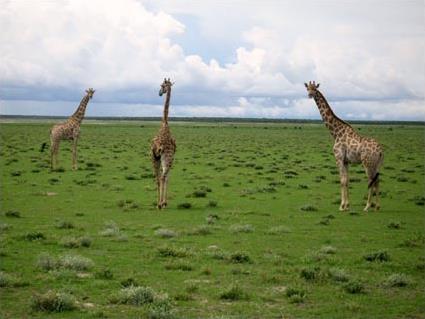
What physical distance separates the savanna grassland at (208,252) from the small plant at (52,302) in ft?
0.05

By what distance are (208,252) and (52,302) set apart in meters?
4.45

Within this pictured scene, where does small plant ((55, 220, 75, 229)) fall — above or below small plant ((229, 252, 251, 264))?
below

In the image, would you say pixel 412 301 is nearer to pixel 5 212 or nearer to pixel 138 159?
pixel 5 212

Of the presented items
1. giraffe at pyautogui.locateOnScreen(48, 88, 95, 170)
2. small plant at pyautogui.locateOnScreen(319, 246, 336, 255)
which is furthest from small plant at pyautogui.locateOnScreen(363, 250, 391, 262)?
giraffe at pyautogui.locateOnScreen(48, 88, 95, 170)

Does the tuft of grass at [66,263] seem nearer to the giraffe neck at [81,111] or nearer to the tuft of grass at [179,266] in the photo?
the tuft of grass at [179,266]

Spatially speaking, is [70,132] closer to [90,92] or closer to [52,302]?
[90,92]

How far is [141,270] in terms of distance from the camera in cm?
1094

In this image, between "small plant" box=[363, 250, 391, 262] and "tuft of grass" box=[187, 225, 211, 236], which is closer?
"small plant" box=[363, 250, 391, 262]

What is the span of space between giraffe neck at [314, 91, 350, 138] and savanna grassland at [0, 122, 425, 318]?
2.69 m

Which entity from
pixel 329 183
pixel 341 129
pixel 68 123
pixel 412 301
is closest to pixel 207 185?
pixel 329 183

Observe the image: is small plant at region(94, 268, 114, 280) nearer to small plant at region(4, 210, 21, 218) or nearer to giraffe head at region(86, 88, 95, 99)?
small plant at region(4, 210, 21, 218)

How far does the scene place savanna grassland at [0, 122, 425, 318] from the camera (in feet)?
29.0

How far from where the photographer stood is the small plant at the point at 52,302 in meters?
8.46

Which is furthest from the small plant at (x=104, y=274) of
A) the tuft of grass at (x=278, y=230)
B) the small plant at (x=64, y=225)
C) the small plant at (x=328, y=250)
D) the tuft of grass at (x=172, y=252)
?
the tuft of grass at (x=278, y=230)
